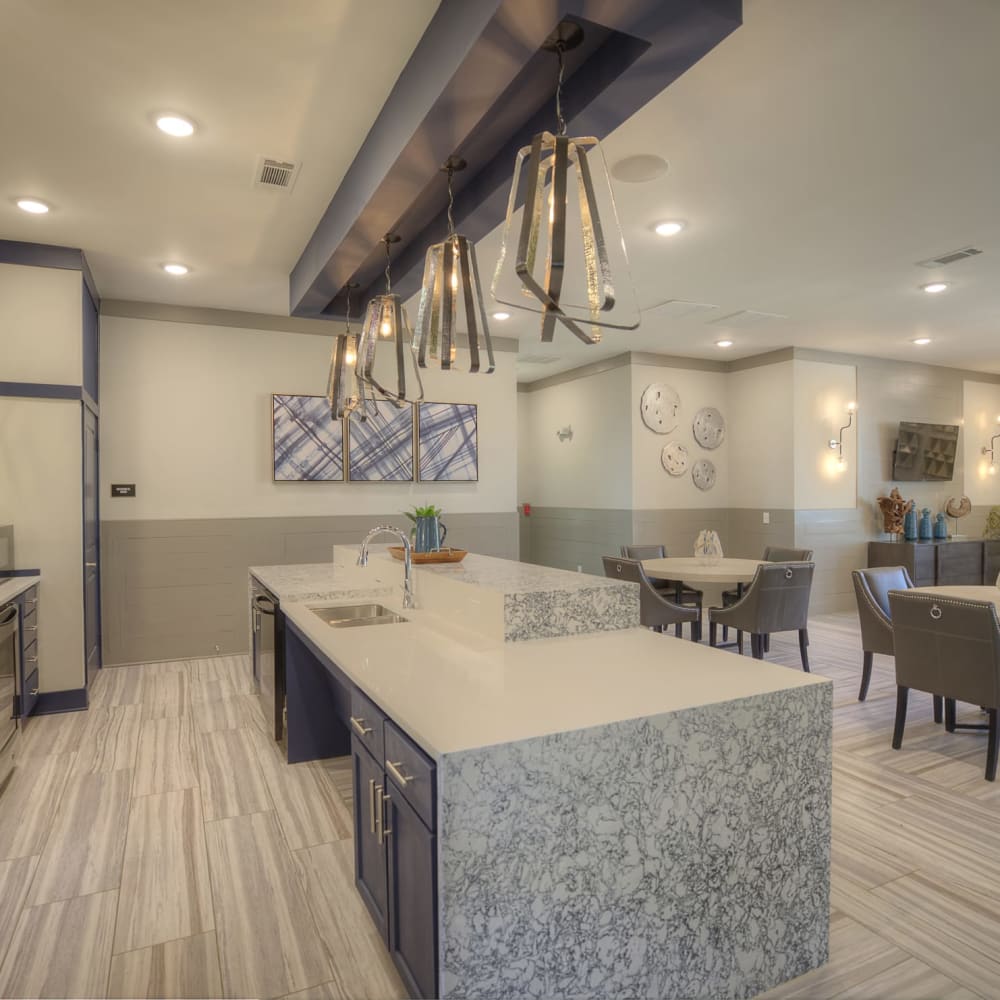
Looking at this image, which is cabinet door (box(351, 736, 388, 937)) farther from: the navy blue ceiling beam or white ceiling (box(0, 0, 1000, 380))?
white ceiling (box(0, 0, 1000, 380))

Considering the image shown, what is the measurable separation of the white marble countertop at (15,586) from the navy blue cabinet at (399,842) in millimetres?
2340

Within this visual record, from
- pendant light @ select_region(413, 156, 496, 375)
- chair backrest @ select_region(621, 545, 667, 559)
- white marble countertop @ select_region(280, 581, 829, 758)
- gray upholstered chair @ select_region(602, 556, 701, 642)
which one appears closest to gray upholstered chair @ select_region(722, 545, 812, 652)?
gray upholstered chair @ select_region(602, 556, 701, 642)

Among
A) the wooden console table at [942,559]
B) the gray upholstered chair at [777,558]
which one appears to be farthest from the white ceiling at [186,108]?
the wooden console table at [942,559]

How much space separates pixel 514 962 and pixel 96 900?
161 centimetres

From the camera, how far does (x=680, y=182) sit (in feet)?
11.1

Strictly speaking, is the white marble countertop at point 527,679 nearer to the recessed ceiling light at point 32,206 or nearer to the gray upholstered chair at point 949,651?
the gray upholstered chair at point 949,651

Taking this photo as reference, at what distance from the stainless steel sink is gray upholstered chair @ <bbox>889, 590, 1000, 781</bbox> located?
254 cm

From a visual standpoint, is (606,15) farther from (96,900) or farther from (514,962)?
(96,900)

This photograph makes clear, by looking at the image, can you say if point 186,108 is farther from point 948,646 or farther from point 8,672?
point 948,646

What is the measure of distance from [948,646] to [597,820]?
2.55 metres

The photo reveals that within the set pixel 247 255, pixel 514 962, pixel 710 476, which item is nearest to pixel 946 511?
pixel 710 476

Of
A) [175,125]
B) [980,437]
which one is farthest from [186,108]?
[980,437]

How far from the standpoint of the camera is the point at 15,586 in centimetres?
373

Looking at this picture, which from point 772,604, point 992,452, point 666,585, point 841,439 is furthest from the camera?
point 992,452
